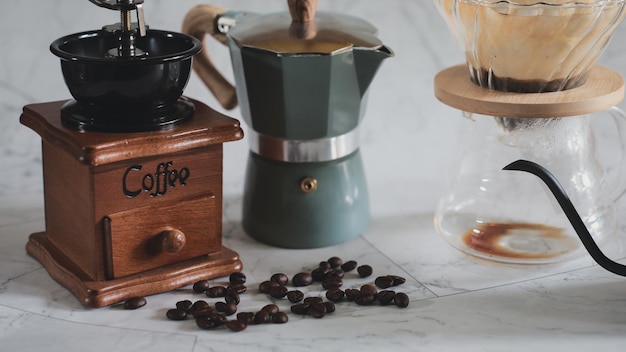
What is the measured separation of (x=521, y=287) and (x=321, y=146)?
0.91 feet

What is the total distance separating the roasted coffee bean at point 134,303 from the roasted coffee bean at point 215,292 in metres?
0.07

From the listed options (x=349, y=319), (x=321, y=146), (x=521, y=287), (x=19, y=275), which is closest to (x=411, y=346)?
(x=349, y=319)

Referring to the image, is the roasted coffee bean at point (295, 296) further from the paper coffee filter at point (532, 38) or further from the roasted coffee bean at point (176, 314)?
the paper coffee filter at point (532, 38)

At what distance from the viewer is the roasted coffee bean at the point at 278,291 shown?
39.2 inches

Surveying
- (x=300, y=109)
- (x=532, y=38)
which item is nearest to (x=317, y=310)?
(x=300, y=109)

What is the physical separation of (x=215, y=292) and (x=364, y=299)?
16 cm

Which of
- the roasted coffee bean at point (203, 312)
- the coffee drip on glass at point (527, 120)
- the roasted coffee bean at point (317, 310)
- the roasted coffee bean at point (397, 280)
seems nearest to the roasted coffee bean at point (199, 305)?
the roasted coffee bean at point (203, 312)

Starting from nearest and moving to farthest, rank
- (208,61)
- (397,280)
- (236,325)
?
(236,325) → (397,280) → (208,61)

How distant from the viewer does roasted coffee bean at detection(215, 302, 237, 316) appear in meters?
0.96

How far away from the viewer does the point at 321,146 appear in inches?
42.9

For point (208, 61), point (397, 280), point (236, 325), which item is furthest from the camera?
point (208, 61)

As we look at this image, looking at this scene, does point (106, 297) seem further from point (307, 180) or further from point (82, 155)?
point (307, 180)

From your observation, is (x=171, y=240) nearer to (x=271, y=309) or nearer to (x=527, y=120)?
(x=271, y=309)

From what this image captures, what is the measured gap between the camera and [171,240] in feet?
3.22
